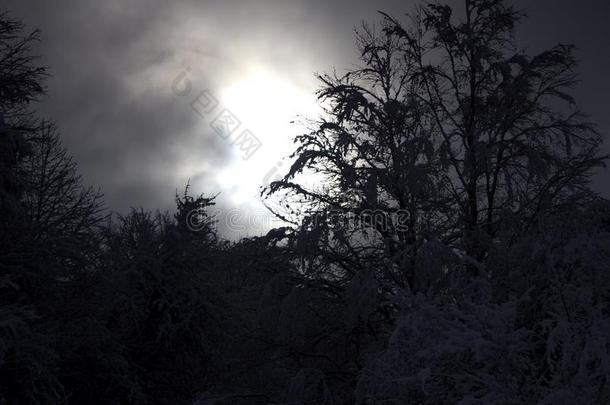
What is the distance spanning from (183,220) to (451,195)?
25.3 feet

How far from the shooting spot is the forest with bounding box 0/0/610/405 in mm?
6295

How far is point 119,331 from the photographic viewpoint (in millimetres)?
12891

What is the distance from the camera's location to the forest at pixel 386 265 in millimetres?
6295

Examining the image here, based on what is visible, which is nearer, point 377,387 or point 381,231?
point 377,387

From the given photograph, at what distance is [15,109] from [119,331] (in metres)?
6.33

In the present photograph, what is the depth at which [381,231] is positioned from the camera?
10023 millimetres

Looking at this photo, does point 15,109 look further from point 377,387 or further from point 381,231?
point 377,387

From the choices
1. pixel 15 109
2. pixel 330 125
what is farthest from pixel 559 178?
pixel 15 109

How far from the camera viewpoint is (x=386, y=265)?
8867 mm

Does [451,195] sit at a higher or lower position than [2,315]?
higher

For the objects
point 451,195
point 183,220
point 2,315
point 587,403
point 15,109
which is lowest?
point 587,403

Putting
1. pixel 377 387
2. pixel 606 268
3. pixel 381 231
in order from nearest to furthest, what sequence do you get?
1. pixel 606 268
2. pixel 377 387
3. pixel 381 231

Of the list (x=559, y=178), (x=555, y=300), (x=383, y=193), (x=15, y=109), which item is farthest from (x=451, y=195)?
(x=15, y=109)

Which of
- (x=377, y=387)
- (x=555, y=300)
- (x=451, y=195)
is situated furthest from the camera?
(x=451, y=195)
